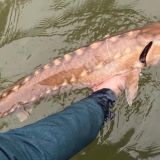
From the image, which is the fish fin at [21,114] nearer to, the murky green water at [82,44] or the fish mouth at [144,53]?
the murky green water at [82,44]

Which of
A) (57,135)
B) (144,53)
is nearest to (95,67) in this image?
(144,53)

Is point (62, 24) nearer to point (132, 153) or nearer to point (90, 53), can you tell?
point (90, 53)

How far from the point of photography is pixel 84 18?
12.9ft

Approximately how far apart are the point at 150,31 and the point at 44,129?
121 cm

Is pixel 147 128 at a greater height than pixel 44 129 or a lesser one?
lesser

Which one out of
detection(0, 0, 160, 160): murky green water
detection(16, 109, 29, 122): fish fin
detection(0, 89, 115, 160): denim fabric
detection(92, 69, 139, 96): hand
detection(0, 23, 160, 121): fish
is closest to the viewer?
detection(0, 89, 115, 160): denim fabric

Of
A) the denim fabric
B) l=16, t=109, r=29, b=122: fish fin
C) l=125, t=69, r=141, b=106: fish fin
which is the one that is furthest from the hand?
l=16, t=109, r=29, b=122: fish fin

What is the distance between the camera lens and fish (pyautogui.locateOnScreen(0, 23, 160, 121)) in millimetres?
3113

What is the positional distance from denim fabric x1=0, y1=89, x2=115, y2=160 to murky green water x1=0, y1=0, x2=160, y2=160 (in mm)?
952

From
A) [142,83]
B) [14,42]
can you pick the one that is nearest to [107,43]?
[142,83]

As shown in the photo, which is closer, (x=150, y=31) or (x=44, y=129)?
(x=44, y=129)

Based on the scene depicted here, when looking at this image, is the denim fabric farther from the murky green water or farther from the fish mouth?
the murky green water

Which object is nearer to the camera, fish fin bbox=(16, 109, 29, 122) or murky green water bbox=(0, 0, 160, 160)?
fish fin bbox=(16, 109, 29, 122)

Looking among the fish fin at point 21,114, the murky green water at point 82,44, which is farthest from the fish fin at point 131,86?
the fish fin at point 21,114
